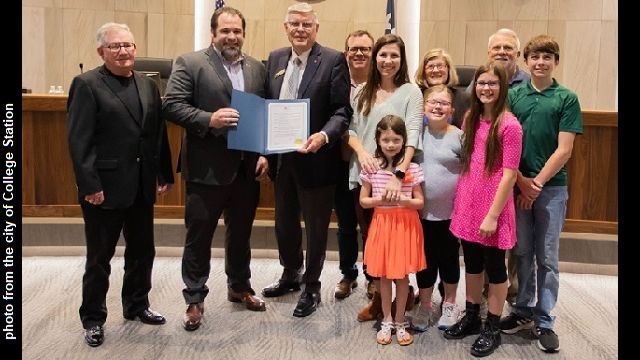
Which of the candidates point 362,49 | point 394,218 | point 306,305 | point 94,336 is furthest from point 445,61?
point 94,336

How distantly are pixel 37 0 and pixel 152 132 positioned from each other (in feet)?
18.3

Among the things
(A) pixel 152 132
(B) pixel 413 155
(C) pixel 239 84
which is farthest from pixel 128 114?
(B) pixel 413 155

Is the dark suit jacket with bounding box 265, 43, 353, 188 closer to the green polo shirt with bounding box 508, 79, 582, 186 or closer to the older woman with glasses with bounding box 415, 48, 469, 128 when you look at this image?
the older woman with glasses with bounding box 415, 48, 469, 128

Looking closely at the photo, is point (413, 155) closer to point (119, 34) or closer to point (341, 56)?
point (341, 56)

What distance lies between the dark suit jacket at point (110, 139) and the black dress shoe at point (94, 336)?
645 millimetres

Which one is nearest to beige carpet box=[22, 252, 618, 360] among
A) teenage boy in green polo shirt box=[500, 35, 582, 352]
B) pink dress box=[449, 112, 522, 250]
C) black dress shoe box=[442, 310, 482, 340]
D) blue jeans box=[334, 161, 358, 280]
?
black dress shoe box=[442, 310, 482, 340]

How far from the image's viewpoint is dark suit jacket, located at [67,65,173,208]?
8.96ft

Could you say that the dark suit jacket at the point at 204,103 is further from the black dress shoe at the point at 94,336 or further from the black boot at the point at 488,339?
the black boot at the point at 488,339

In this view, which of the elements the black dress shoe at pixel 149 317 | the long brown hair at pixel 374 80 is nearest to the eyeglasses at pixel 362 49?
the long brown hair at pixel 374 80

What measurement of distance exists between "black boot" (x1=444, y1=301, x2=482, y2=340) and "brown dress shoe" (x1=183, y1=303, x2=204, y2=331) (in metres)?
1.35

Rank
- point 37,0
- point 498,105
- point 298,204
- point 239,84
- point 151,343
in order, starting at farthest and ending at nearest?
1. point 37,0
2. point 298,204
3. point 239,84
4. point 151,343
5. point 498,105

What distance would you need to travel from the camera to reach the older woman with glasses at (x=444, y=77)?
3.17 m

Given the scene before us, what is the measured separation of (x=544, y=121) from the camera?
2766 mm

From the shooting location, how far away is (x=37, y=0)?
7.30 m
